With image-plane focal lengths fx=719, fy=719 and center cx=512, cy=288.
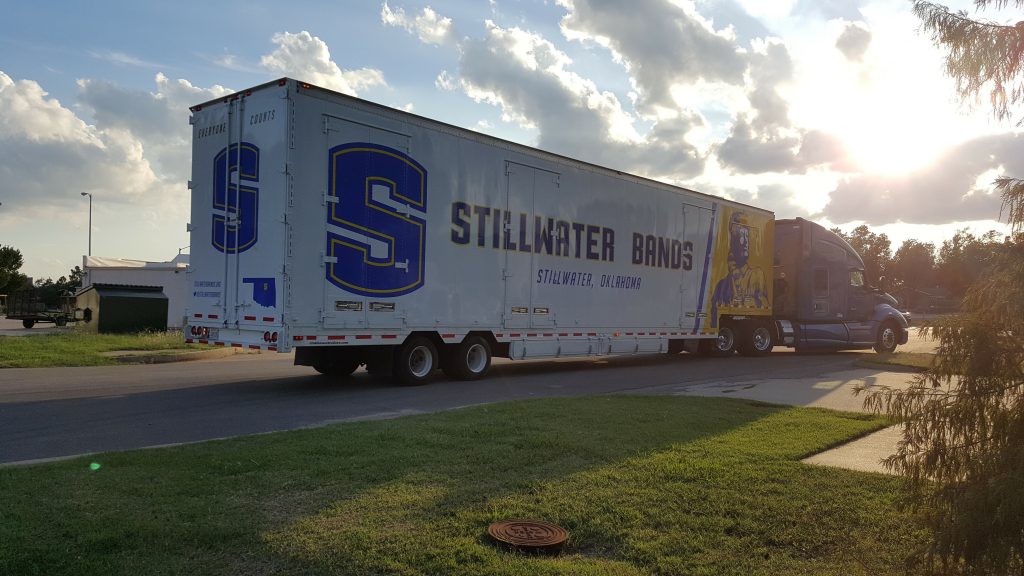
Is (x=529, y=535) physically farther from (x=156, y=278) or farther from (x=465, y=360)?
(x=156, y=278)

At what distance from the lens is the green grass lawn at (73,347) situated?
1489 centimetres

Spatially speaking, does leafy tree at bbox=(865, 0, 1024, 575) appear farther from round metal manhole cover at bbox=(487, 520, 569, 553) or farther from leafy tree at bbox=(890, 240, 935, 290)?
leafy tree at bbox=(890, 240, 935, 290)

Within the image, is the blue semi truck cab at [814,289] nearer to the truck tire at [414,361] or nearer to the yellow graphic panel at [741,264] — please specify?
the yellow graphic panel at [741,264]

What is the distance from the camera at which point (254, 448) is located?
6.43 metres

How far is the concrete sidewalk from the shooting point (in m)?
6.66

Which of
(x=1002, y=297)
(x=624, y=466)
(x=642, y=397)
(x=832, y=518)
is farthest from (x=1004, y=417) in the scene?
(x=642, y=397)

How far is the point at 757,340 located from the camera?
20609 mm

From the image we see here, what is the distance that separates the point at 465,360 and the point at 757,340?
10990mm

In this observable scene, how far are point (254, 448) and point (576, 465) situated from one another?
288 cm

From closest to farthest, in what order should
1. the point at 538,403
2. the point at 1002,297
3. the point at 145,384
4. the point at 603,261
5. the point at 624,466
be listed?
the point at 1002,297 < the point at 624,466 < the point at 538,403 < the point at 145,384 < the point at 603,261

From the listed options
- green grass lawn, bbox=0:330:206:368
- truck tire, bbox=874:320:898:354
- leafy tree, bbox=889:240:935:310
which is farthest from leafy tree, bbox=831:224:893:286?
green grass lawn, bbox=0:330:206:368

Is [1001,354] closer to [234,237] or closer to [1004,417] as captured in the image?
[1004,417]

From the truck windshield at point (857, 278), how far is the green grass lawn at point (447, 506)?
16.2 metres

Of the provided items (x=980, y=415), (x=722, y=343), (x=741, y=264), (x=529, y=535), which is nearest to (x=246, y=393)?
(x=529, y=535)
